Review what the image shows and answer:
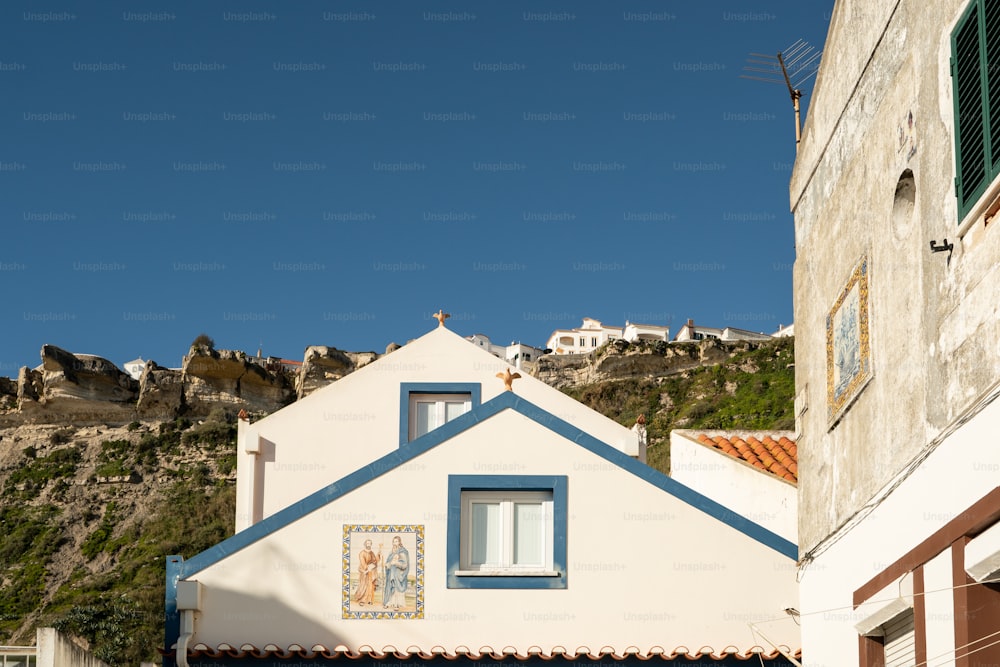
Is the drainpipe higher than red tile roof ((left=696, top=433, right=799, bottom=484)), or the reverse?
red tile roof ((left=696, top=433, right=799, bottom=484))

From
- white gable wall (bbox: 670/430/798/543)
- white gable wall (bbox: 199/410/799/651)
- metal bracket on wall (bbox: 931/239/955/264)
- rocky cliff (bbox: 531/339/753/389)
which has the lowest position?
white gable wall (bbox: 199/410/799/651)

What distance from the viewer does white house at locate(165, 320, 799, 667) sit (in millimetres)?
16047

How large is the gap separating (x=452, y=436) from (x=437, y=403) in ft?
20.9

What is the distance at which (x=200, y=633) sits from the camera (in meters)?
16.2

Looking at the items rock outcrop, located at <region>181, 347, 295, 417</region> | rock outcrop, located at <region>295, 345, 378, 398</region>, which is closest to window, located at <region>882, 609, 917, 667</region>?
rock outcrop, located at <region>295, 345, 378, 398</region>

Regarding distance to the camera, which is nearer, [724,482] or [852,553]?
[852,553]

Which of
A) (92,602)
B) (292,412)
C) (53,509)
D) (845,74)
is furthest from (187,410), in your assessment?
(845,74)

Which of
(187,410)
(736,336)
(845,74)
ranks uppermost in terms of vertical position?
(736,336)

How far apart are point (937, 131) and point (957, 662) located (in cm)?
373

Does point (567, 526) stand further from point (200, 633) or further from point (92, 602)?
point (92, 602)

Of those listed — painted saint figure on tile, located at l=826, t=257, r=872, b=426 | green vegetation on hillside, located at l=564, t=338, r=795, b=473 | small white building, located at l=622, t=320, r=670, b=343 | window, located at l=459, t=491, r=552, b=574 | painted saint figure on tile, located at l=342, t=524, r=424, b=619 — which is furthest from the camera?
small white building, located at l=622, t=320, r=670, b=343

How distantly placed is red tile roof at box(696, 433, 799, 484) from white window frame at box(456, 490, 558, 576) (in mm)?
4739

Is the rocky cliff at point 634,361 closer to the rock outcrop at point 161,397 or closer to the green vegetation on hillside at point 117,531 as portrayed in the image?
the green vegetation on hillside at point 117,531

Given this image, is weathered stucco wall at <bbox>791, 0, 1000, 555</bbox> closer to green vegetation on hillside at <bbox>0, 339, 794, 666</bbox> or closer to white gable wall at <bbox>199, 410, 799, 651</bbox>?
white gable wall at <bbox>199, 410, 799, 651</bbox>
